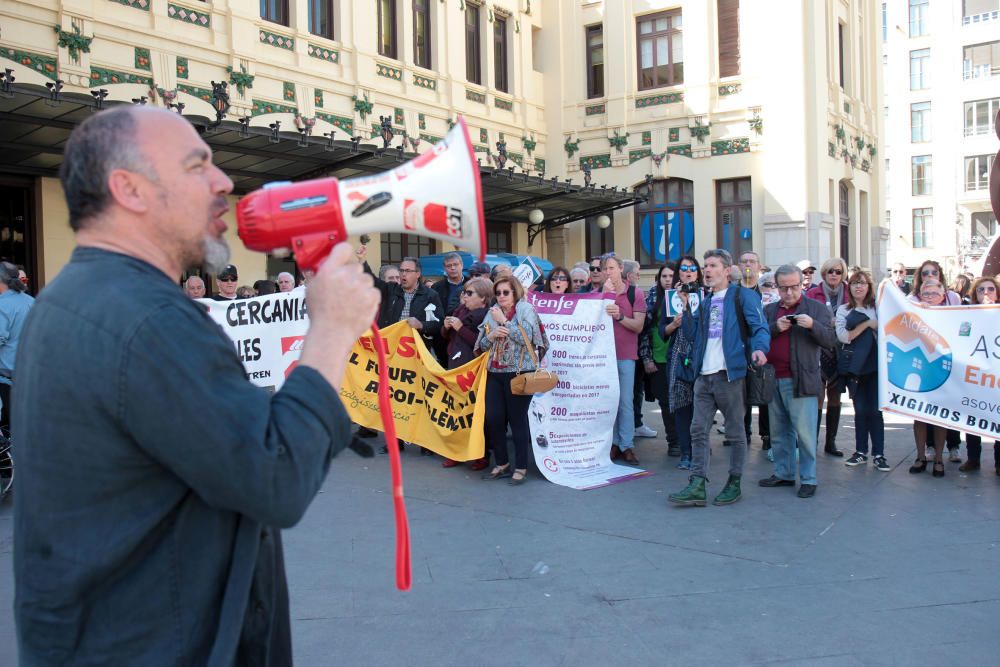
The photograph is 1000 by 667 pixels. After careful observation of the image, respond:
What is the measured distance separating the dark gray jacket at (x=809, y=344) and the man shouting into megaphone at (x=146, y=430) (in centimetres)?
613

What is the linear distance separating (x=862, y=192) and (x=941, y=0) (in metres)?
34.5

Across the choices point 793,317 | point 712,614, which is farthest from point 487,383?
point 712,614

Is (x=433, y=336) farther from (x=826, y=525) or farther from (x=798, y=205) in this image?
(x=798, y=205)

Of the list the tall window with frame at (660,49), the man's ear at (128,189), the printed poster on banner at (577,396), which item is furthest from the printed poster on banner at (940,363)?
the tall window with frame at (660,49)

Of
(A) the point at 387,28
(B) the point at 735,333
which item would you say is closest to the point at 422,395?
(B) the point at 735,333

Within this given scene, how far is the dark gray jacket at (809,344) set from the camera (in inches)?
277

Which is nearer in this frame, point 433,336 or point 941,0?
point 433,336

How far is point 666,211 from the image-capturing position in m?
23.0

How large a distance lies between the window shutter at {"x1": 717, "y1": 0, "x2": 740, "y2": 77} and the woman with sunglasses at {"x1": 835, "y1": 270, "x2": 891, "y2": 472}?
15.4 metres

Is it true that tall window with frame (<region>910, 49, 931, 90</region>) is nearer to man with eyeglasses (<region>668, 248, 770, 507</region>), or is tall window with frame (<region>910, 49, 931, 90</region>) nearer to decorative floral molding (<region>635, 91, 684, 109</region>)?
decorative floral molding (<region>635, 91, 684, 109</region>)

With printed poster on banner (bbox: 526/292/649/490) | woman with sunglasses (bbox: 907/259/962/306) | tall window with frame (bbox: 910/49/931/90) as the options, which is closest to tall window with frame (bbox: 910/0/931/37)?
tall window with frame (bbox: 910/49/931/90)

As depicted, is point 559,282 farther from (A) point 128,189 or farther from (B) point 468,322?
(A) point 128,189

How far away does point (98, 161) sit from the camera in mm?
1547

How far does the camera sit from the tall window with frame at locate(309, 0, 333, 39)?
55.6ft
